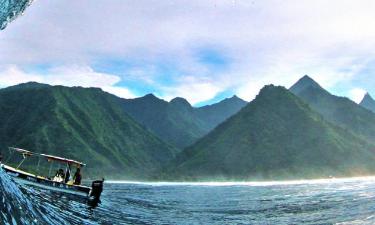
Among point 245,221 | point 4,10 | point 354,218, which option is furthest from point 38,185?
Answer: point 4,10

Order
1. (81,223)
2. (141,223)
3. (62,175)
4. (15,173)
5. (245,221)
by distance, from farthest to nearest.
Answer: (62,175)
(245,221)
(141,223)
(15,173)
(81,223)

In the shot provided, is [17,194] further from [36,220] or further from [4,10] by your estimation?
[4,10]

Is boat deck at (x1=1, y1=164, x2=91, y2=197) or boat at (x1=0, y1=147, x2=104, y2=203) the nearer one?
boat at (x1=0, y1=147, x2=104, y2=203)

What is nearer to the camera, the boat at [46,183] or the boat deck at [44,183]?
the boat at [46,183]

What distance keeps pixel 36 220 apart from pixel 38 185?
26.7m

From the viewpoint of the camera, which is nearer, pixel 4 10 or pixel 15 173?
pixel 4 10

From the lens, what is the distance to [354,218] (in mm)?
44344

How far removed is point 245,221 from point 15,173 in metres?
26.4

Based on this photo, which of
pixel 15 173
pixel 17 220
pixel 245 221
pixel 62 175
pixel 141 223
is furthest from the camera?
pixel 62 175

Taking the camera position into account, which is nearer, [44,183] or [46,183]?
[44,183]

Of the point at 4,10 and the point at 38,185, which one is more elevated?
the point at 4,10

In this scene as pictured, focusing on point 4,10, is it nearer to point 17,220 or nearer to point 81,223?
point 17,220

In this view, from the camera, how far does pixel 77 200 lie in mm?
51844

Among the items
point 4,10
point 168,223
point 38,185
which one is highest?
point 4,10
